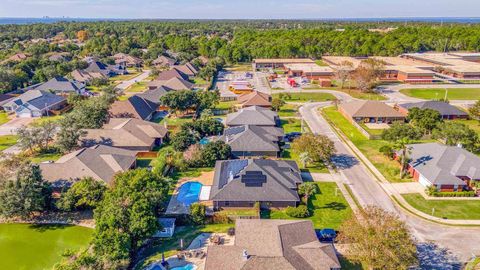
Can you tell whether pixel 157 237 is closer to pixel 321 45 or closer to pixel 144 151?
pixel 144 151

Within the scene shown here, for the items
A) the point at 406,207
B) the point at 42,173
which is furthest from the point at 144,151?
the point at 406,207

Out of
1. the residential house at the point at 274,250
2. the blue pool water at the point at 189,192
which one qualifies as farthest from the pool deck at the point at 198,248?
the blue pool water at the point at 189,192

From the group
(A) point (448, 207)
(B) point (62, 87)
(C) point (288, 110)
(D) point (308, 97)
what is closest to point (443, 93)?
(D) point (308, 97)

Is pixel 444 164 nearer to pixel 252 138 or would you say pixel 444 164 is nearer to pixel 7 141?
pixel 252 138

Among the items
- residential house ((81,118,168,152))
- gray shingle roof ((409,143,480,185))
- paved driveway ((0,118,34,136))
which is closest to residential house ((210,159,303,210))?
gray shingle roof ((409,143,480,185))

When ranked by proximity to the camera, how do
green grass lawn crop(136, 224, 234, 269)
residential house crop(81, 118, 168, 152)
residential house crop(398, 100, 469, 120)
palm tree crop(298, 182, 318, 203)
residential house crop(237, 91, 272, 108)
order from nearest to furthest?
green grass lawn crop(136, 224, 234, 269) → palm tree crop(298, 182, 318, 203) → residential house crop(81, 118, 168, 152) → residential house crop(398, 100, 469, 120) → residential house crop(237, 91, 272, 108)

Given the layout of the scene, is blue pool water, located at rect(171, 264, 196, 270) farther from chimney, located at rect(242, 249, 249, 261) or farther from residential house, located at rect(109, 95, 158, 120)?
residential house, located at rect(109, 95, 158, 120)

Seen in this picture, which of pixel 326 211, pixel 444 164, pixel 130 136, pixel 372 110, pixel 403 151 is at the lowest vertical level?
pixel 326 211
